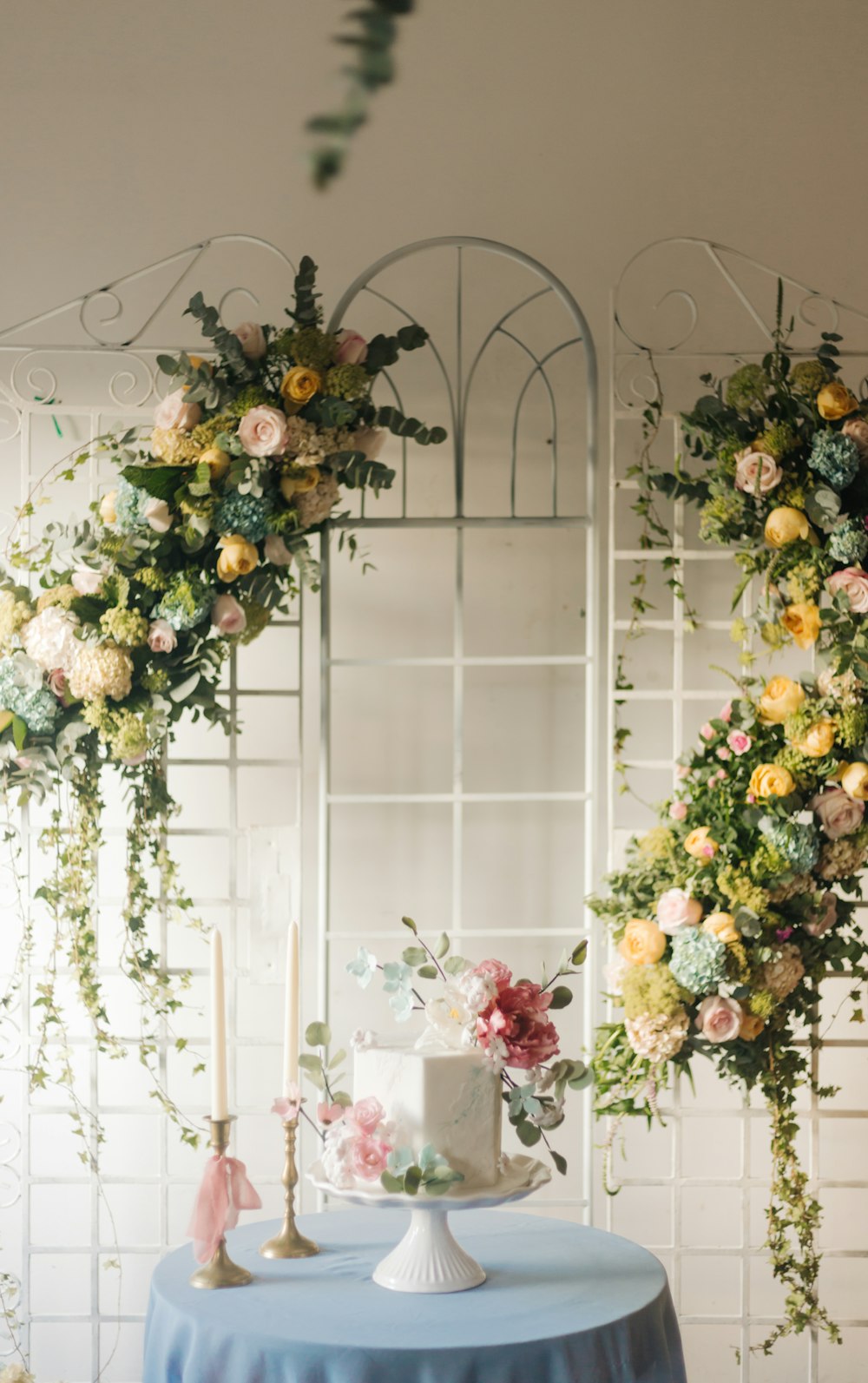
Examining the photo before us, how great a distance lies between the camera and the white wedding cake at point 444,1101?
200 cm

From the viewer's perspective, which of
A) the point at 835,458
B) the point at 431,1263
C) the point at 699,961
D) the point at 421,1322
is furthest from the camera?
the point at 835,458

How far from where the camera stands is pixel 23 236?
11.2 ft

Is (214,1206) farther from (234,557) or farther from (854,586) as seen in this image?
(854,586)

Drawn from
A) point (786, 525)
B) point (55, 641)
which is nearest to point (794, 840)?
point (786, 525)

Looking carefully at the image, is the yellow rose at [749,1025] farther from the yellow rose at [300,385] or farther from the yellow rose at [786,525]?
the yellow rose at [300,385]

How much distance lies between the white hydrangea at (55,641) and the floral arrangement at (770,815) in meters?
1.22

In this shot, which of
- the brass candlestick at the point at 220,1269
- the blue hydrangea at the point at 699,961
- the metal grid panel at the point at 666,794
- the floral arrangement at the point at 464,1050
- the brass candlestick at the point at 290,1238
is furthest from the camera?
the metal grid panel at the point at 666,794

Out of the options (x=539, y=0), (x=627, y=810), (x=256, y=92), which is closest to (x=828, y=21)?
(x=539, y=0)

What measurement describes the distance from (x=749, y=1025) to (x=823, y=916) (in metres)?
0.27

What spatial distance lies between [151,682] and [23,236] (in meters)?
1.38

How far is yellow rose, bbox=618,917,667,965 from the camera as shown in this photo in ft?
8.96

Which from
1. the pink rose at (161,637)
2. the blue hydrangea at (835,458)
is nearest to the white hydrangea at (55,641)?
the pink rose at (161,637)

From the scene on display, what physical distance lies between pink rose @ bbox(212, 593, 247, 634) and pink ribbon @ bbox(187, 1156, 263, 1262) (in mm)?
1082

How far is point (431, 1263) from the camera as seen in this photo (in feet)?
6.72
